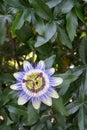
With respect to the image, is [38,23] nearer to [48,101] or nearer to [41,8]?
[41,8]

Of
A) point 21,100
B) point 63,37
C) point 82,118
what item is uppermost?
point 63,37

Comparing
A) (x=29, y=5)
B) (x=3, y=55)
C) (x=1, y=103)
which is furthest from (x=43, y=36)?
(x=3, y=55)

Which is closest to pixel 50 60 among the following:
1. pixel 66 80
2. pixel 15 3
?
pixel 66 80

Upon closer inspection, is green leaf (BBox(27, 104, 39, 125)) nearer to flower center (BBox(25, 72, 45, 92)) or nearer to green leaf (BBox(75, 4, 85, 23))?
flower center (BBox(25, 72, 45, 92))

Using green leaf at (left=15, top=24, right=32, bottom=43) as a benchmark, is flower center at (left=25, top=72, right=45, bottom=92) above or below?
below

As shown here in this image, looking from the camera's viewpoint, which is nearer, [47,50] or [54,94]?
[54,94]

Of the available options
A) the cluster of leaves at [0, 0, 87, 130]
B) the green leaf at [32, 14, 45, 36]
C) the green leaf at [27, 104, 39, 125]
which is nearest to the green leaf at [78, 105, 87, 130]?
the cluster of leaves at [0, 0, 87, 130]
